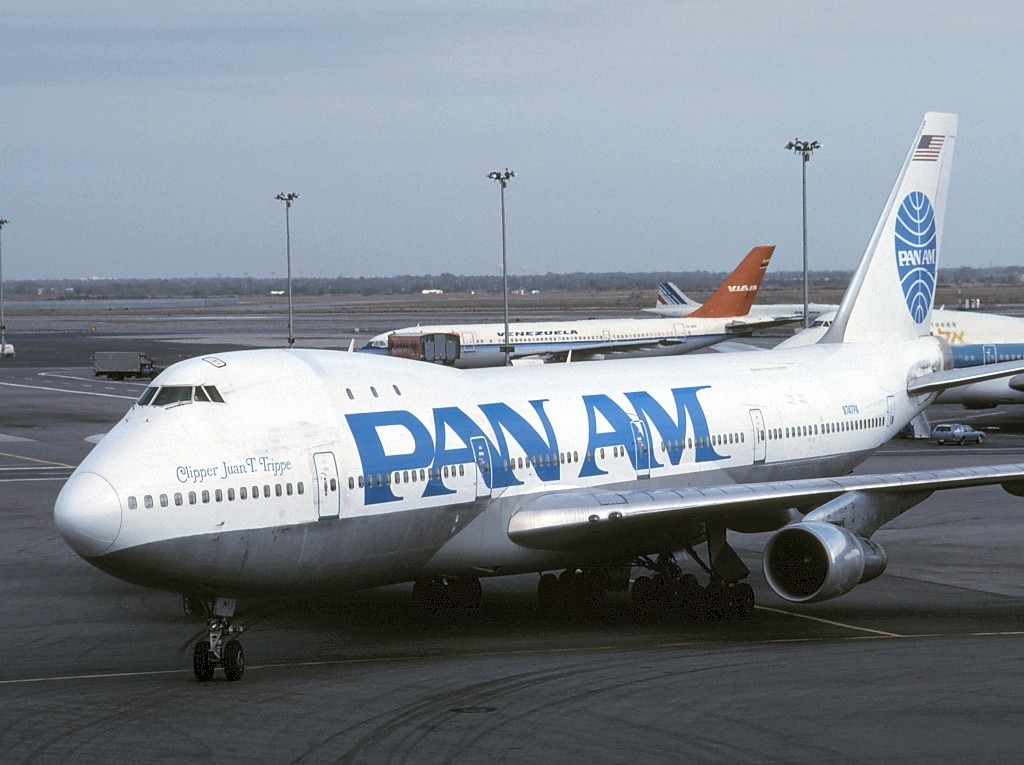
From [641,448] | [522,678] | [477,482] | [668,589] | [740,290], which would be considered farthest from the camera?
[740,290]

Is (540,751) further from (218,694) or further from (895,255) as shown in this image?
(895,255)

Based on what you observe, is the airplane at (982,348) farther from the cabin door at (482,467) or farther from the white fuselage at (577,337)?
the cabin door at (482,467)

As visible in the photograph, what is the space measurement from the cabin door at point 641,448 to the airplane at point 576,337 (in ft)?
207

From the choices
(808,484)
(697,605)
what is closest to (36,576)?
(697,605)

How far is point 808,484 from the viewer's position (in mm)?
26906

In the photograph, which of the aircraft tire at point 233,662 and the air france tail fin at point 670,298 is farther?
the air france tail fin at point 670,298

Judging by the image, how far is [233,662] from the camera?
22375mm

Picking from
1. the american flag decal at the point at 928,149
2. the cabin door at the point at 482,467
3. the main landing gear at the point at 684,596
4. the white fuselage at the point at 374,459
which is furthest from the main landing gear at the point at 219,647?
the american flag decal at the point at 928,149

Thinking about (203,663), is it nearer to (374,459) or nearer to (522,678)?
(374,459)

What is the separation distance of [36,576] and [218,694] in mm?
13334

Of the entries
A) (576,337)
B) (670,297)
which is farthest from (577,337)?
(670,297)

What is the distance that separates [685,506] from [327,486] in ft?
21.2

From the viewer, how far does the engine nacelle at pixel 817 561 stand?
25.2m

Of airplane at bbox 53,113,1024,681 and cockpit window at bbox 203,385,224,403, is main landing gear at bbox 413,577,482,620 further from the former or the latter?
cockpit window at bbox 203,385,224,403
